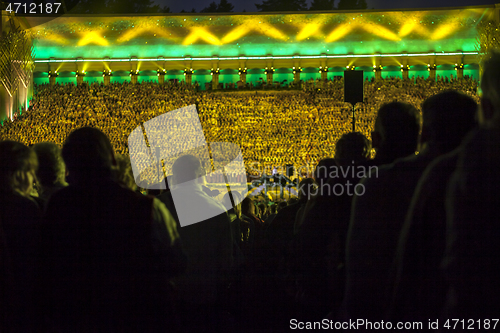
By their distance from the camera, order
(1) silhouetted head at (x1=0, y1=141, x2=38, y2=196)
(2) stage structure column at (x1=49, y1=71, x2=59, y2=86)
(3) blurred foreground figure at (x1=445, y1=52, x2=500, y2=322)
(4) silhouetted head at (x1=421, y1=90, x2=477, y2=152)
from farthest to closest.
→ (2) stage structure column at (x1=49, y1=71, x2=59, y2=86), (1) silhouetted head at (x1=0, y1=141, x2=38, y2=196), (4) silhouetted head at (x1=421, y1=90, x2=477, y2=152), (3) blurred foreground figure at (x1=445, y1=52, x2=500, y2=322)

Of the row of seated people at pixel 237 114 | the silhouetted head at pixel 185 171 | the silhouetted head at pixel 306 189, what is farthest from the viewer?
the row of seated people at pixel 237 114

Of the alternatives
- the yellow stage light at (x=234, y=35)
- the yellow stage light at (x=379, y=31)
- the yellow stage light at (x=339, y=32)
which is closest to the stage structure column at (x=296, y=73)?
the yellow stage light at (x=339, y=32)

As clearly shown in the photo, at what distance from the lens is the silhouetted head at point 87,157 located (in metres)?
1.88

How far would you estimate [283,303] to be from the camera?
4344 millimetres

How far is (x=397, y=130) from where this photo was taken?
81.4 inches

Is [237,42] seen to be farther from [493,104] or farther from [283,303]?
[493,104]

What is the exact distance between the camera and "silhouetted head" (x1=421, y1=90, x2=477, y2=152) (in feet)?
5.47

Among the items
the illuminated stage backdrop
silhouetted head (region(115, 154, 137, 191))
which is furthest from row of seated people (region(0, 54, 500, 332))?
the illuminated stage backdrop

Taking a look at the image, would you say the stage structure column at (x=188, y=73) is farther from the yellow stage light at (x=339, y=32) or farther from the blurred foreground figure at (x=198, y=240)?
the blurred foreground figure at (x=198, y=240)

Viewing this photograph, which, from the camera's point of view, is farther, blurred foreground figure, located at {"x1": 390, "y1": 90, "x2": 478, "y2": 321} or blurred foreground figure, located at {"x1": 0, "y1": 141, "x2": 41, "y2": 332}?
blurred foreground figure, located at {"x1": 0, "y1": 141, "x2": 41, "y2": 332}

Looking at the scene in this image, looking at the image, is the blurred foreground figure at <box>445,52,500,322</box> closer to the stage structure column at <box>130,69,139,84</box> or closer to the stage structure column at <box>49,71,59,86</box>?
the stage structure column at <box>130,69,139,84</box>

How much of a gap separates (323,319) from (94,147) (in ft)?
4.78

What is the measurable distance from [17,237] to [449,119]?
6.50 ft

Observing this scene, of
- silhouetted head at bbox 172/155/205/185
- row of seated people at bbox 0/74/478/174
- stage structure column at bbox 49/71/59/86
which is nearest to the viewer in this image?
silhouetted head at bbox 172/155/205/185
